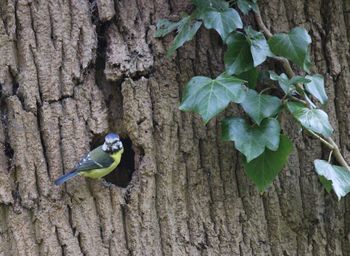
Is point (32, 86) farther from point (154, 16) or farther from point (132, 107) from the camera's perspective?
point (154, 16)

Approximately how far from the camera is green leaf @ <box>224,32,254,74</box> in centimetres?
207

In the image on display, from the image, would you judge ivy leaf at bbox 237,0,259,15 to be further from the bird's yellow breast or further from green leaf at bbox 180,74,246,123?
Result: the bird's yellow breast

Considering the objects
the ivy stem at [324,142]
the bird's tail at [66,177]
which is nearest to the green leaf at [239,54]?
the ivy stem at [324,142]

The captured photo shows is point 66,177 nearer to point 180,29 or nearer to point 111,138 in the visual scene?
point 111,138

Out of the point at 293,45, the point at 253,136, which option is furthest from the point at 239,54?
the point at 253,136

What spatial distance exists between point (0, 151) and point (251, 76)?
3.32 ft

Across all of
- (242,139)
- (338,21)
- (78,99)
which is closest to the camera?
(242,139)

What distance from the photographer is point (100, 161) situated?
203 centimetres

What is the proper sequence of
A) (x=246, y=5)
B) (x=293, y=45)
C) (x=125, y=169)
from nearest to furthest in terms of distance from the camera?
(x=293, y=45) → (x=246, y=5) → (x=125, y=169)

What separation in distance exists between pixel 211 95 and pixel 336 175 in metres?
0.61

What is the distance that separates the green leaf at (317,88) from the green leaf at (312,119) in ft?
0.34

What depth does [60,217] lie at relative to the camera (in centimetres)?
209

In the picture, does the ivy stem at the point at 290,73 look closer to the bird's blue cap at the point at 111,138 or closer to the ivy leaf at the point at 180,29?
the ivy leaf at the point at 180,29

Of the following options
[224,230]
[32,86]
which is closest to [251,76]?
[224,230]
